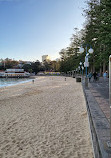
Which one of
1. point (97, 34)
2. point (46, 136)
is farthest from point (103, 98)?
point (97, 34)

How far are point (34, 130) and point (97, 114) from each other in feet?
7.68

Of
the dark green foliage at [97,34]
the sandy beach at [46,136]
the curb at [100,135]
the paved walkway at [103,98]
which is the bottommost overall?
the sandy beach at [46,136]

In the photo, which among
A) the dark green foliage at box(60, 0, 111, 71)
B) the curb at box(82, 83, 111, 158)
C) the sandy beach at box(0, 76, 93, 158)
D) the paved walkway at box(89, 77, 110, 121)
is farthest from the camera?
the dark green foliage at box(60, 0, 111, 71)

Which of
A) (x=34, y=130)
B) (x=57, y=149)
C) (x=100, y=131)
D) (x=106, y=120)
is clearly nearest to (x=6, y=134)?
(x=34, y=130)

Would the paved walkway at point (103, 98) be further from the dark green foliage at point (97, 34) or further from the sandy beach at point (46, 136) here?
the dark green foliage at point (97, 34)

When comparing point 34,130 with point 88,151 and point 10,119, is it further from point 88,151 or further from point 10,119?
point 88,151

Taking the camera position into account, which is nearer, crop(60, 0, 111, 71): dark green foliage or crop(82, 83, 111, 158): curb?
crop(82, 83, 111, 158): curb

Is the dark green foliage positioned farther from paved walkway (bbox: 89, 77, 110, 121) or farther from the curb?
the curb

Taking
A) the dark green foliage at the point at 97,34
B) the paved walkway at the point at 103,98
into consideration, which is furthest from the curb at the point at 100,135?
the dark green foliage at the point at 97,34

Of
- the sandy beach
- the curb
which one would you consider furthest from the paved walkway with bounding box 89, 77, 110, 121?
the sandy beach

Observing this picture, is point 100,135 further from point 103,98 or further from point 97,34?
point 97,34

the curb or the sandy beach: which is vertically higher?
the curb

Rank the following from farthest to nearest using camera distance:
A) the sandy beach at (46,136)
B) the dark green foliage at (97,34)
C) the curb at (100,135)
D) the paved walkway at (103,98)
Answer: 1. the dark green foliage at (97,34)
2. the paved walkway at (103,98)
3. the sandy beach at (46,136)
4. the curb at (100,135)

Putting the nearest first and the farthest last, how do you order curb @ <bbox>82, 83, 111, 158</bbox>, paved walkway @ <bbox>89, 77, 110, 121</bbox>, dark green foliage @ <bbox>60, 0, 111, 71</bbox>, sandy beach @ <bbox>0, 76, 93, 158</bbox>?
curb @ <bbox>82, 83, 111, 158</bbox>, sandy beach @ <bbox>0, 76, 93, 158</bbox>, paved walkway @ <bbox>89, 77, 110, 121</bbox>, dark green foliage @ <bbox>60, 0, 111, 71</bbox>
